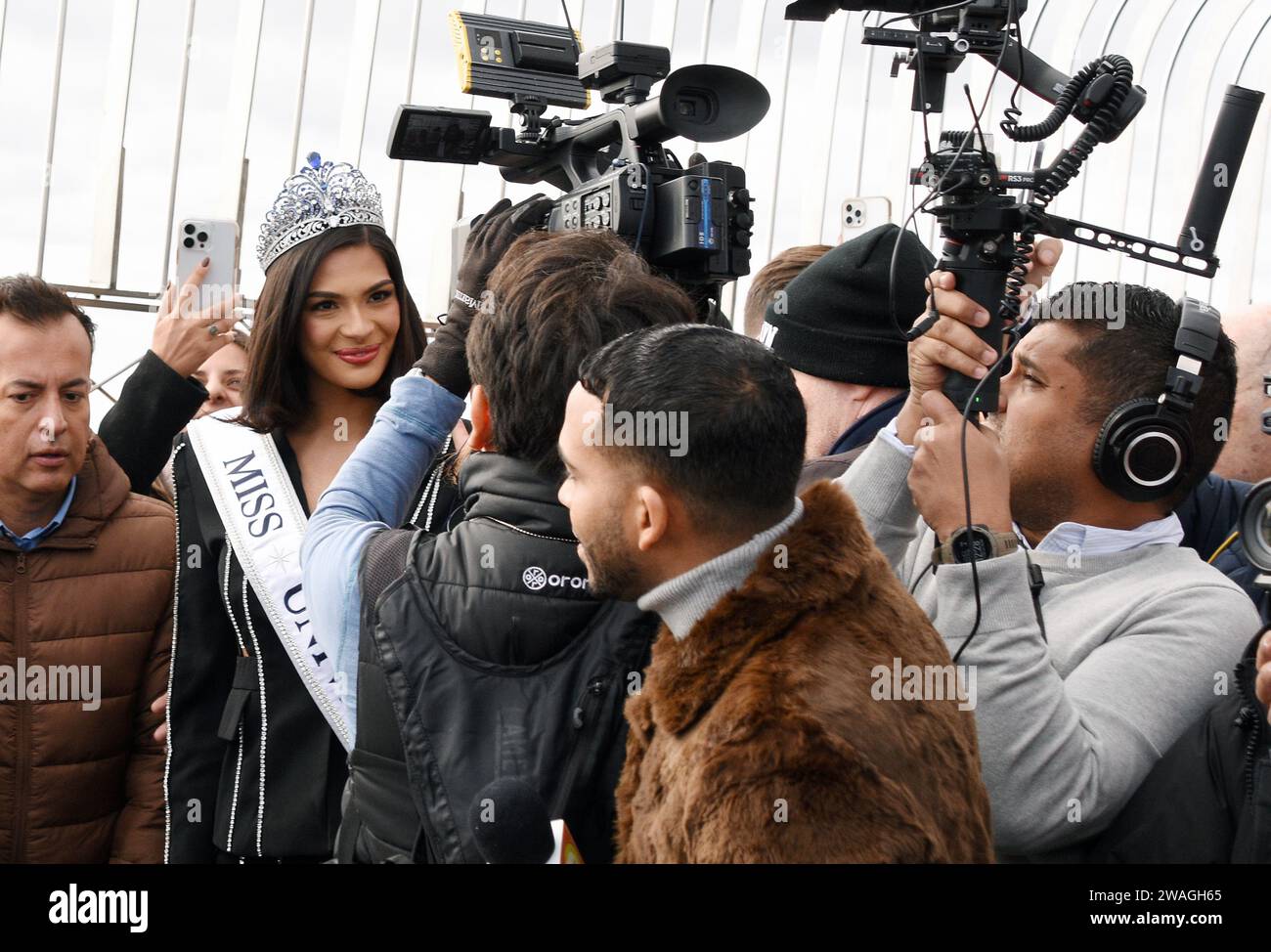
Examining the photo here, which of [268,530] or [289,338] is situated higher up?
[289,338]

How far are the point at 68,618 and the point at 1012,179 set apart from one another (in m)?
1.76

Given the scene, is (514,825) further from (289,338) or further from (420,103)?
(420,103)

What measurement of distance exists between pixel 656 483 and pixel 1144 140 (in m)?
4.02

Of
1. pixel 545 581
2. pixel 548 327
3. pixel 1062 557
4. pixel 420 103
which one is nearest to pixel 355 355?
pixel 548 327

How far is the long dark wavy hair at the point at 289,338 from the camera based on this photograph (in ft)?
7.91

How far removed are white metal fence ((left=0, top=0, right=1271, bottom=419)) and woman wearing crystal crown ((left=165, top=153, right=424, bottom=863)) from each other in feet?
4.11

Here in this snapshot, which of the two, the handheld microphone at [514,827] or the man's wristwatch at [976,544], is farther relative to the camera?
the man's wristwatch at [976,544]

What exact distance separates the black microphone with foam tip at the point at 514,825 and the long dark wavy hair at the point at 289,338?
119 cm

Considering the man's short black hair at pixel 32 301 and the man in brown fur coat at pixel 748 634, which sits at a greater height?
the man's short black hair at pixel 32 301

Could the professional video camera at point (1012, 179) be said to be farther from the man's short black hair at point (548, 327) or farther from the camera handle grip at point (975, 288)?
the man's short black hair at point (548, 327)

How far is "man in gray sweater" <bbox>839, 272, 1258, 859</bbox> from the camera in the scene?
166cm

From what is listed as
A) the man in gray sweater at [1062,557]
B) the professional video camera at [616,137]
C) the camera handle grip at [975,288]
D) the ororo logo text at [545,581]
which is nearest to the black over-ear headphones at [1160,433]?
the man in gray sweater at [1062,557]

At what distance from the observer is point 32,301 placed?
2584mm

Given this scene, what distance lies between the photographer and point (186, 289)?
2783mm
